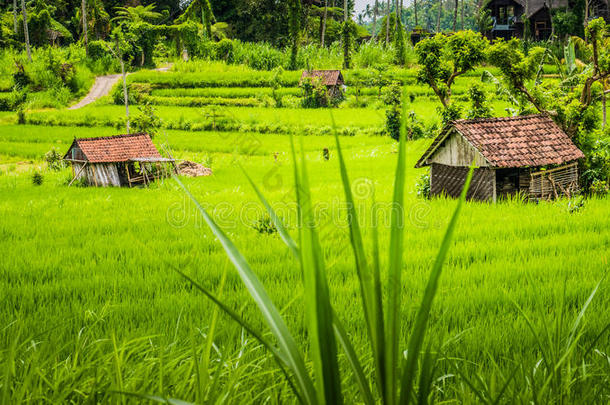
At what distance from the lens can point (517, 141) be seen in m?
8.88

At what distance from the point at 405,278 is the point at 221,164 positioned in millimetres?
13202

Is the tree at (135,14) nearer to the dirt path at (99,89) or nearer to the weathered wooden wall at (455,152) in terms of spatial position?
the dirt path at (99,89)

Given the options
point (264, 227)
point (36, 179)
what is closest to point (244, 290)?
point (264, 227)

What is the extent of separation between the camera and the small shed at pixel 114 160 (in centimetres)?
1349

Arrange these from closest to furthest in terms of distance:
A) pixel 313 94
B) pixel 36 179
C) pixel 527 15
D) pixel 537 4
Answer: pixel 36 179, pixel 313 94, pixel 527 15, pixel 537 4

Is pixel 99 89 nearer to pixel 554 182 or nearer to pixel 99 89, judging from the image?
pixel 99 89

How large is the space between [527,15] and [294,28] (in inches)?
564

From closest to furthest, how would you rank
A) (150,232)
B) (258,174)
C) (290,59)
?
(150,232) < (258,174) < (290,59)

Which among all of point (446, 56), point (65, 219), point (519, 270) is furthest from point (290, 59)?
point (519, 270)

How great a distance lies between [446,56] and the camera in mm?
12344

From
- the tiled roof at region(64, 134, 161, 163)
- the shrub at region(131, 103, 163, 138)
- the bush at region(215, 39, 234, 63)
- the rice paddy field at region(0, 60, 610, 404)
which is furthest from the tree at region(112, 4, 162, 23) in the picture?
the tiled roof at region(64, 134, 161, 163)

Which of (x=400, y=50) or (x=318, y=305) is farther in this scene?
(x=400, y=50)

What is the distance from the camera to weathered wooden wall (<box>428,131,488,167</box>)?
8.83m

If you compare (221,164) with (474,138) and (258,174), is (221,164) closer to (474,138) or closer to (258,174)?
(258,174)
